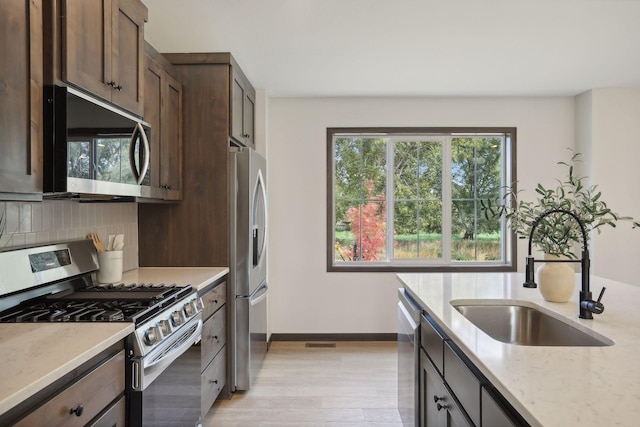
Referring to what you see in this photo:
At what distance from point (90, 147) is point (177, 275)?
1127mm

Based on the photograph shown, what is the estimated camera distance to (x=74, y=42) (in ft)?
5.13

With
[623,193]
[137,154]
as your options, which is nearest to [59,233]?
[137,154]

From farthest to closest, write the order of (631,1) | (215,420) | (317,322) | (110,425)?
(317,322), (215,420), (631,1), (110,425)

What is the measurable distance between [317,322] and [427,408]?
93.0 inches

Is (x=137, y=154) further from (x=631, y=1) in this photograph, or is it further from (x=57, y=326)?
(x=631, y=1)

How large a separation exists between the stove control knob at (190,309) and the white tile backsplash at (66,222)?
0.75 m

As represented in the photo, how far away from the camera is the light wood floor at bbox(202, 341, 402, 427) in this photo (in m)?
2.58

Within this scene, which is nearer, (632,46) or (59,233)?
(59,233)

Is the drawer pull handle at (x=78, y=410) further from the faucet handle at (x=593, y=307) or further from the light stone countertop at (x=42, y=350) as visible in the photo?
the faucet handle at (x=593, y=307)

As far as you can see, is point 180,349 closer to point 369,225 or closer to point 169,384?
point 169,384

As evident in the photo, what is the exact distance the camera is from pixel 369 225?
14.0 ft

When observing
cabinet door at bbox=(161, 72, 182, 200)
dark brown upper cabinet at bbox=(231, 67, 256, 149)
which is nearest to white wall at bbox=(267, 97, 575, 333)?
dark brown upper cabinet at bbox=(231, 67, 256, 149)

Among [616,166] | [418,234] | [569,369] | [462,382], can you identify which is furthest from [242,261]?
[616,166]

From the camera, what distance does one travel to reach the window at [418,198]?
13.8 ft
